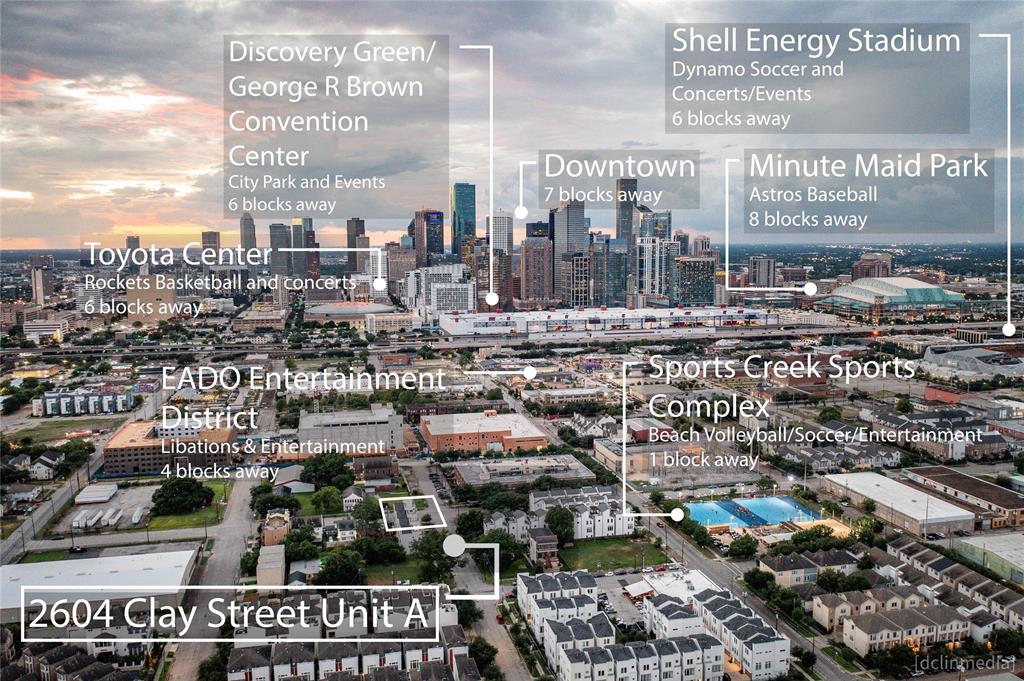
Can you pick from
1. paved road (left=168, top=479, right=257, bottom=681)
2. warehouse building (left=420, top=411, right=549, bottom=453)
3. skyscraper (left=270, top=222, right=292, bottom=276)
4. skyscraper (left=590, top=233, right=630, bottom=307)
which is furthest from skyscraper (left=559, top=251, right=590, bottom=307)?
paved road (left=168, top=479, right=257, bottom=681)

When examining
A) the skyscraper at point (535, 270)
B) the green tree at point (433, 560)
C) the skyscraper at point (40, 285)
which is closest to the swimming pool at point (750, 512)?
the green tree at point (433, 560)

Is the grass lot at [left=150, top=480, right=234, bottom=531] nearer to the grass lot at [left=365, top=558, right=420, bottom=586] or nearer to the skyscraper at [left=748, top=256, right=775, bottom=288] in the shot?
the grass lot at [left=365, top=558, right=420, bottom=586]

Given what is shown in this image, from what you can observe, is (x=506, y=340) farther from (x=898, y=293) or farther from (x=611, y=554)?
(x=611, y=554)

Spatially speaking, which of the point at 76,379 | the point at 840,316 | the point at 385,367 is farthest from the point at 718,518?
the point at 840,316

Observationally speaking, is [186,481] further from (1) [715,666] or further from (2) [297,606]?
(1) [715,666]

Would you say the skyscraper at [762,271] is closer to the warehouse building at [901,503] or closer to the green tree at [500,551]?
the warehouse building at [901,503]
